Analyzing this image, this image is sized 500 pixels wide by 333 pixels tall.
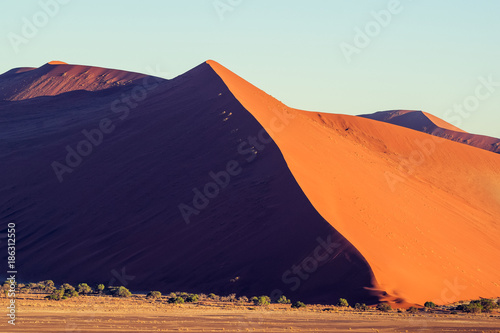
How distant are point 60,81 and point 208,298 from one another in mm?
67805

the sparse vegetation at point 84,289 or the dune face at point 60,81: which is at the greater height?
the dune face at point 60,81

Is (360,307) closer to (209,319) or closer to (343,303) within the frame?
(343,303)

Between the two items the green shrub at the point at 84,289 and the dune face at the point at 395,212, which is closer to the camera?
the dune face at the point at 395,212

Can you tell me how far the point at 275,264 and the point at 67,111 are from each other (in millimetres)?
49821

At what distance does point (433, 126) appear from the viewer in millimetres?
A: 128500

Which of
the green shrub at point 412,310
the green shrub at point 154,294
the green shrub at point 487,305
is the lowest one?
the green shrub at point 487,305

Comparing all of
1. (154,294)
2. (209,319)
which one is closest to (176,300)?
(154,294)

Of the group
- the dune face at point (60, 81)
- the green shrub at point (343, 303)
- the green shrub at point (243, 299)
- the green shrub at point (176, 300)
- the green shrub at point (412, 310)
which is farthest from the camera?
the dune face at point (60, 81)

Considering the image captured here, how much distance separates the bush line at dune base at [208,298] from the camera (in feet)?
96.7

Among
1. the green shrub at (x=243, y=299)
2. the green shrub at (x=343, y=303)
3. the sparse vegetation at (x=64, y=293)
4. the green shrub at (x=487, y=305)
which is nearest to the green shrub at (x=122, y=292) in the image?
the sparse vegetation at (x=64, y=293)

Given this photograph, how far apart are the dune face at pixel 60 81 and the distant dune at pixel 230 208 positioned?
25.9 m

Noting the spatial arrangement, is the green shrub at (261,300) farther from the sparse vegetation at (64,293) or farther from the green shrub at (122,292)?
the sparse vegetation at (64,293)

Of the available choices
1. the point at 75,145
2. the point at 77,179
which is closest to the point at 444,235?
the point at 77,179

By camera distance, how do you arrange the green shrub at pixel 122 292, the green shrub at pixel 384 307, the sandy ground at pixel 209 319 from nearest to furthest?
1. the sandy ground at pixel 209 319
2. the green shrub at pixel 384 307
3. the green shrub at pixel 122 292
